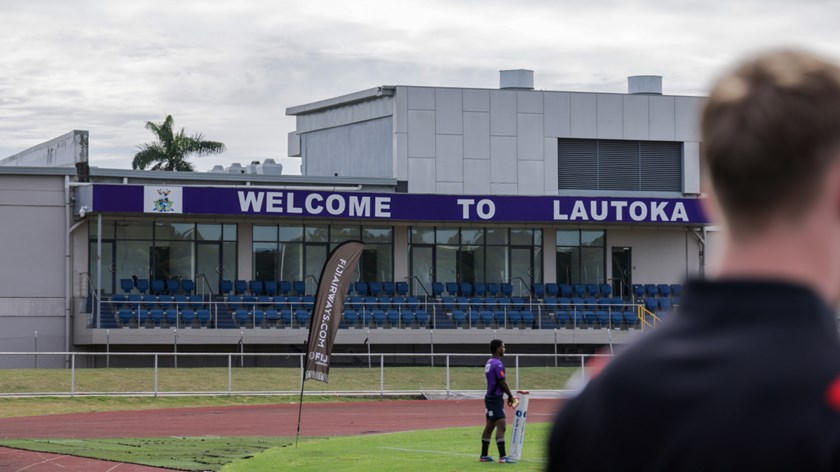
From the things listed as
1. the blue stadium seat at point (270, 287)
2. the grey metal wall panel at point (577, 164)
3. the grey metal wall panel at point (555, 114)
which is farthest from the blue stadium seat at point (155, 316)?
the grey metal wall panel at point (577, 164)

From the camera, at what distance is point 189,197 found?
4512 centimetres

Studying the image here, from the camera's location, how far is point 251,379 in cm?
3828

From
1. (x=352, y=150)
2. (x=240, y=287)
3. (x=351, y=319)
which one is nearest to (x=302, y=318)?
(x=351, y=319)

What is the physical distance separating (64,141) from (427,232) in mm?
13442

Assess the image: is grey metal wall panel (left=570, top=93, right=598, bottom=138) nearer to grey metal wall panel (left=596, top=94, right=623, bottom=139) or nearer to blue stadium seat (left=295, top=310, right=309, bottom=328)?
grey metal wall panel (left=596, top=94, right=623, bottom=139)

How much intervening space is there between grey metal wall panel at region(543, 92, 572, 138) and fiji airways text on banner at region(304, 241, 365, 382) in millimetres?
28964

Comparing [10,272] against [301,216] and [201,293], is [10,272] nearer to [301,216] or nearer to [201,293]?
[201,293]

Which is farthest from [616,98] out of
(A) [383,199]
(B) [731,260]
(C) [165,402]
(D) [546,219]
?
(B) [731,260]

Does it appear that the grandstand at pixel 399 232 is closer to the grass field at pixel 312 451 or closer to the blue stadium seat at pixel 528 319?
the blue stadium seat at pixel 528 319

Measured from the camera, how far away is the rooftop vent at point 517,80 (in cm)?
5297

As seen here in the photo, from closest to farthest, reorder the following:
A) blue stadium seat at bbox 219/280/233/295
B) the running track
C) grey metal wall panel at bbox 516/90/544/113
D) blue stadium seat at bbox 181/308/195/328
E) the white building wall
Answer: the running track < blue stadium seat at bbox 181/308/195/328 < blue stadium seat at bbox 219/280/233/295 < the white building wall < grey metal wall panel at bbox 516/90/544/113

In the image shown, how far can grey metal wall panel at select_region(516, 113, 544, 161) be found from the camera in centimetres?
5116

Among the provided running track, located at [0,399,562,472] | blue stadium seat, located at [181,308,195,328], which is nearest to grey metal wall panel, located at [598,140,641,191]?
blue stadium seat, located at [181,308,195,328]

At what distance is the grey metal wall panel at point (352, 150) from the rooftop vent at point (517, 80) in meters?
5.07
